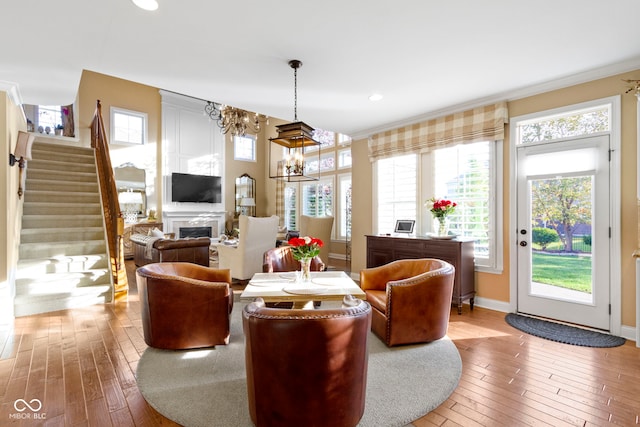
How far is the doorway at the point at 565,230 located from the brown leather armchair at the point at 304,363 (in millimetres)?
3084

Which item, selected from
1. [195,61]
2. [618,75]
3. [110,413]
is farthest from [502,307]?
[195,61]

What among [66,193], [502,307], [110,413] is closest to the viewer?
[110,413]

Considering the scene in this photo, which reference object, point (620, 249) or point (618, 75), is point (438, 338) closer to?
point (620, 249)

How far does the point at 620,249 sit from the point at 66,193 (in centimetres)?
736

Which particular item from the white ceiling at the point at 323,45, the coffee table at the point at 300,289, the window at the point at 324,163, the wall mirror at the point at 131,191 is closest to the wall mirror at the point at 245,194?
the window at the point at 324,163

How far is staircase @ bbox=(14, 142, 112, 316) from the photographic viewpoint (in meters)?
3.94

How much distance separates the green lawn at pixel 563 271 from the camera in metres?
3.44

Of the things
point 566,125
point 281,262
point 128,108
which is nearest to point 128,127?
point 128,108

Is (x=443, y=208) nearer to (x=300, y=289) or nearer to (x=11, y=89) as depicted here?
(x=300, y=289)

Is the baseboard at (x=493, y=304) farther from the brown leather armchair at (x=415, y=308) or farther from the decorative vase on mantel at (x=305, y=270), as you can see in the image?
the decorative vase on mantel at (x=305, y=270)

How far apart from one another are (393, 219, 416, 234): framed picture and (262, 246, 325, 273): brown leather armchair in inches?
60.4

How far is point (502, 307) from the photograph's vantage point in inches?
158

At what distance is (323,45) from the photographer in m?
2.76

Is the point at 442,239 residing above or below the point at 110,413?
above
